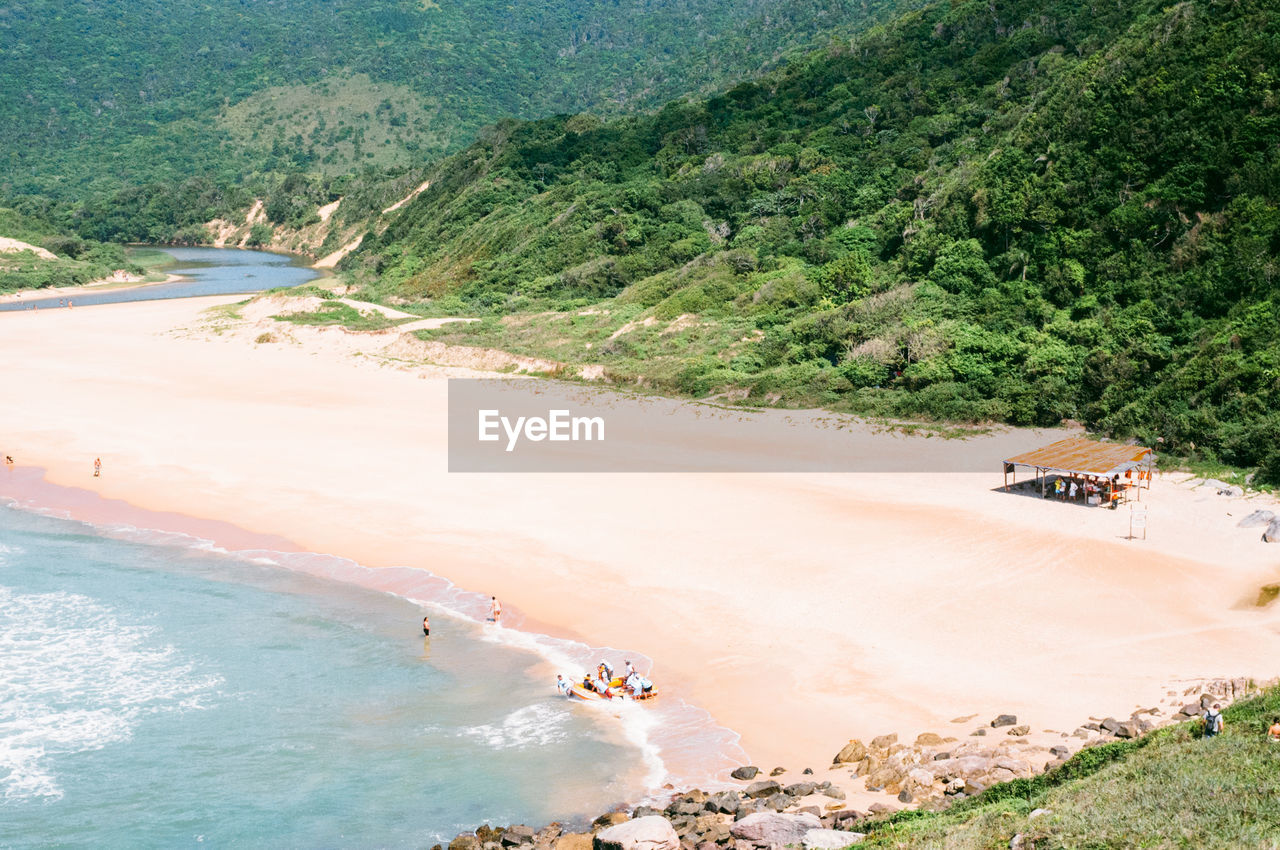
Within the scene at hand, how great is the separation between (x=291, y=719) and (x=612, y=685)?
5.58 meters

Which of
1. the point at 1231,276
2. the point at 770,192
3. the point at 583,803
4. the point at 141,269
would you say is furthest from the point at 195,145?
the point at 583,803

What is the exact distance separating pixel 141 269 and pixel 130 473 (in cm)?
6718

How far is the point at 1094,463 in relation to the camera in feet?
92.8

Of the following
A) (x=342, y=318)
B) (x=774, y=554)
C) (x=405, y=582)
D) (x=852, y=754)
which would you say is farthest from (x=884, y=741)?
(x=342, y=318)

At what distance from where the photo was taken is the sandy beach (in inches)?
776

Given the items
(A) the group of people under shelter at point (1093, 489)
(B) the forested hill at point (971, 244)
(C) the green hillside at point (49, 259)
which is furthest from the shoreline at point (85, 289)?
(A) the group of people under shelter at point (1093, 489)

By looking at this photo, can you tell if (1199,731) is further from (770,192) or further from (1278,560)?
(770,192)

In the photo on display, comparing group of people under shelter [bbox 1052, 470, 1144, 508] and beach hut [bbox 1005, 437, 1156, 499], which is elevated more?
beach hut [bbox 1005, 437, 1156, 499]

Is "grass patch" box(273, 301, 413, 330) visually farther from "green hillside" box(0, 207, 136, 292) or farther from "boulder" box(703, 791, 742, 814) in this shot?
"boulder" box(703, 791, 742, 814)

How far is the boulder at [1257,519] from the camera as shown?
25.9m

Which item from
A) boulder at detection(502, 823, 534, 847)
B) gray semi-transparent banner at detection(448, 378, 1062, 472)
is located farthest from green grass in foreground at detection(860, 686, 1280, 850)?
gray semi-transparent banner at detection(448, 378, 1062, 472)

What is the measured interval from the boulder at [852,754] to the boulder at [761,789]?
135 cm

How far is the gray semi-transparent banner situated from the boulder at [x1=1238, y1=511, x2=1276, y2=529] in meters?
7.18

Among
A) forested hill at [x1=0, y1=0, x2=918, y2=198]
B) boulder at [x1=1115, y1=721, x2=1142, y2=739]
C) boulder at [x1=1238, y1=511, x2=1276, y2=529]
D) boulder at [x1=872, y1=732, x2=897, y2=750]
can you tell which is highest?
forested hill at [x1=0, y1=0, x2=918, y2=198]
